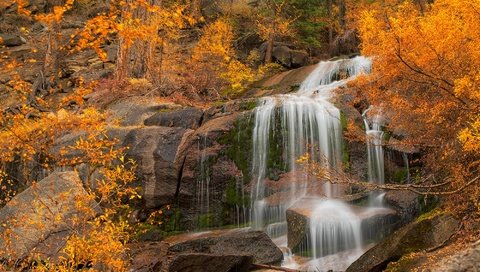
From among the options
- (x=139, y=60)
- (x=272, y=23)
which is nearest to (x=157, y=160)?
(x=139, y=60)

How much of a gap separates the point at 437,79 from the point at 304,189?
4.78 meters

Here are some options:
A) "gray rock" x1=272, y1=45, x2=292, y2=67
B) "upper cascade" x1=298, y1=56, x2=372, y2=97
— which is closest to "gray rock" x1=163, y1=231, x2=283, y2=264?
"upper cascade" x1=298, y1=56, x2=372, y2=97

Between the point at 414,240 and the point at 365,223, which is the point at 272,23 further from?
the point at 414,240

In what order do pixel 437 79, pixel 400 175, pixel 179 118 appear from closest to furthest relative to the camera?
pixel 437 79
pixel 400 175
pixel 179 118

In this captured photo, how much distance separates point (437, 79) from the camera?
8523mm

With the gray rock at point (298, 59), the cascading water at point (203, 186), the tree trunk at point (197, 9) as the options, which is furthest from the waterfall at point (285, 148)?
the tree trunk at point (197, 9)

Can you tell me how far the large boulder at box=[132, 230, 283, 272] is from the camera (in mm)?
8023

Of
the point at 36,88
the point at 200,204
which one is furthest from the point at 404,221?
the point at 36,88

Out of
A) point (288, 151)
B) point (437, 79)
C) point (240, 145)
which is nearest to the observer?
point (437, 79)

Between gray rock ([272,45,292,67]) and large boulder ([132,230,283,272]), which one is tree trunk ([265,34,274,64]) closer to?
gray rock ([272,45,292,67])

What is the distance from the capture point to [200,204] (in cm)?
1239

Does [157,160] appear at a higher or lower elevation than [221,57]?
lower

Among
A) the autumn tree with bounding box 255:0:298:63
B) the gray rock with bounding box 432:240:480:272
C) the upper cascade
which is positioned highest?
the autumn tree with bounding box 255:0:298:63

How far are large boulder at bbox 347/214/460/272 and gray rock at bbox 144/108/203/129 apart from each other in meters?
7.67
